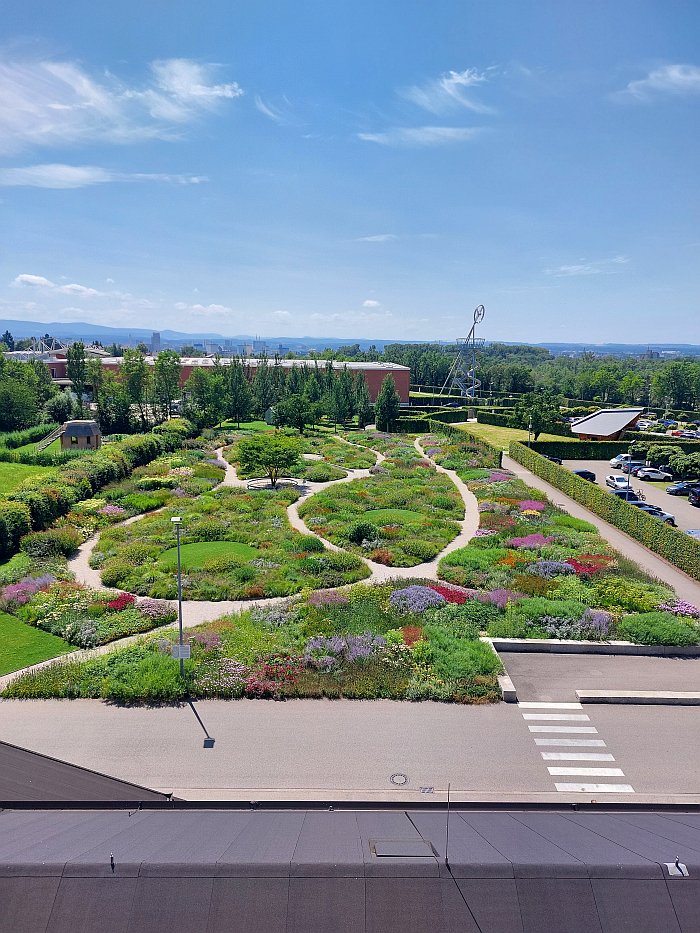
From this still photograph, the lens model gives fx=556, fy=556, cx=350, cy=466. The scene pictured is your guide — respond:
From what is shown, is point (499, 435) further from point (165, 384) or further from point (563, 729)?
point (563, 729)

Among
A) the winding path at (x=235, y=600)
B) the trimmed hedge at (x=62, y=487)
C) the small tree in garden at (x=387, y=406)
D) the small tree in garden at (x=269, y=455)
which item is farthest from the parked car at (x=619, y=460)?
the trimmed hedge at (x=62, y=487)

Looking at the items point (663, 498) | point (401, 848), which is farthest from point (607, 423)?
point (401, 848)

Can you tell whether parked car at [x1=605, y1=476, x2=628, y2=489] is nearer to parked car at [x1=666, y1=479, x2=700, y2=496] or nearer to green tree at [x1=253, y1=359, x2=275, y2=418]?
parked car at [x1=666, y1=479, x2=700, y2=496]

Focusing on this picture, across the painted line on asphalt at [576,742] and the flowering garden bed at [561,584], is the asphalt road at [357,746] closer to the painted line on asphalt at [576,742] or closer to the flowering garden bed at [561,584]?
the painted line on asphalt at [576,742]

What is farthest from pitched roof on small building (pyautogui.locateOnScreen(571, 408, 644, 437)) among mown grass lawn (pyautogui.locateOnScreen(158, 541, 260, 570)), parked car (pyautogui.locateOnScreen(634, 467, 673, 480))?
mown grass lawn (pyautogui.locateOnScreen(158, 541, 260, 570))

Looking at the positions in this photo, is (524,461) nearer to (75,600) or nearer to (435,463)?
(435,463)
